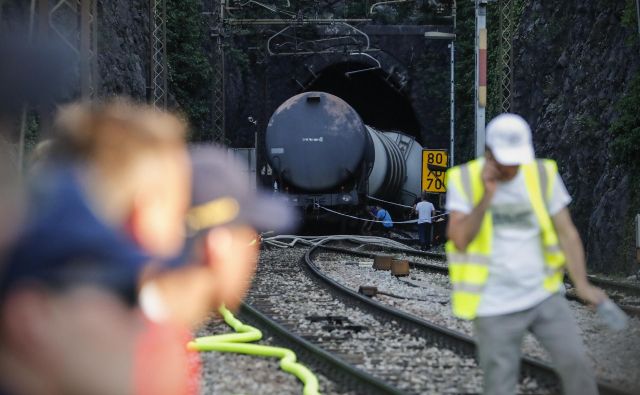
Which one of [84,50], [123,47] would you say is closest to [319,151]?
[123,47]

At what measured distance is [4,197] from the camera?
5.04ft

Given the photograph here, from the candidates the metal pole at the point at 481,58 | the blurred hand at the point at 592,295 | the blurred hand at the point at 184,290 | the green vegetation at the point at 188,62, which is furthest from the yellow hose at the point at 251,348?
the green vegetation at the point at 188,62

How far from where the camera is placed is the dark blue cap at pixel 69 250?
4.95 feet

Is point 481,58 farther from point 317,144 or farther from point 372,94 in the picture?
point 372,94

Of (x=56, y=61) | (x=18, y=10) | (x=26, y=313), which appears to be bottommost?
(x=26, y=313)

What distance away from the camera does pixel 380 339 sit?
8.50 metres

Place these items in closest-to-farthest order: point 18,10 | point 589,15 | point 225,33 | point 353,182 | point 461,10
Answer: point 18,10 → point 589,15 → point 353,182 → point 225,33 → point 461,10

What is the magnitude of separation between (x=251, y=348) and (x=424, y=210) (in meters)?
15.1

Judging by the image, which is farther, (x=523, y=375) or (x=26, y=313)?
(x=523, y=375)

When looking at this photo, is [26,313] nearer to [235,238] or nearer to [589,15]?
[235,238]

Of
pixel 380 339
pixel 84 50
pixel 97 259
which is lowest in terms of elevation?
pixel 380 339

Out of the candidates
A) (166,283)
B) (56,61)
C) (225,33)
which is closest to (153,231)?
(166,283)

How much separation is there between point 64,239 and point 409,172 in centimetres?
3116

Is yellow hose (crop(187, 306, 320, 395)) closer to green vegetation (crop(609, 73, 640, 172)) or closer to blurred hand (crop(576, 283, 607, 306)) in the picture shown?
blurred hand (crop(576, 283, 607, 306))
